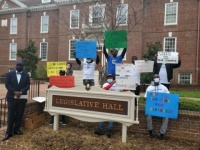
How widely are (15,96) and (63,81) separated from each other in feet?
4.07

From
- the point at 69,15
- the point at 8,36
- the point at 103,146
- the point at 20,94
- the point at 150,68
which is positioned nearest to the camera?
the point at 103,146

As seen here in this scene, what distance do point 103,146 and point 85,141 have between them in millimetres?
490

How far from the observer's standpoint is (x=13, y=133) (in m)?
5.75

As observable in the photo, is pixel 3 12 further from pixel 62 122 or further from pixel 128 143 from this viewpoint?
pixel 128 143

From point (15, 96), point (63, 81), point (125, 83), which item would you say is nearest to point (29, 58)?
point (63, 81)

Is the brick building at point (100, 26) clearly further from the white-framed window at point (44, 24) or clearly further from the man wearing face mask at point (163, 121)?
the man wearing face mask at point (163, 121)

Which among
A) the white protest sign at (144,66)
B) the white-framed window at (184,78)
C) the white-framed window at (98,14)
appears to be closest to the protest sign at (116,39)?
the white protest sign at (144,66)

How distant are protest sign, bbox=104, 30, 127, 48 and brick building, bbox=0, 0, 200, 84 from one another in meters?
2.23

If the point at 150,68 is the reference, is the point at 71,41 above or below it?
above

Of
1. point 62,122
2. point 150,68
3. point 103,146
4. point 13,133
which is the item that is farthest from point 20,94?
point 150,68

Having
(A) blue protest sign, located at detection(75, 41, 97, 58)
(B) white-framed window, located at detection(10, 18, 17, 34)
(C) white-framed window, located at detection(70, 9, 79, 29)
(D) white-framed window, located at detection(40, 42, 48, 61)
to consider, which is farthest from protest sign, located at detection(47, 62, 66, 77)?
(B) white-framed window, located at detection(10, 18, 17, 34)

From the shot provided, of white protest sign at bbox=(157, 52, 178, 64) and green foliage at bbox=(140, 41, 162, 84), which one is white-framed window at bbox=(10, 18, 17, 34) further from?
white protest sign at bbox=(157, 52, 178, 64)

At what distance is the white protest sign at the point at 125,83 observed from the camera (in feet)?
17.6

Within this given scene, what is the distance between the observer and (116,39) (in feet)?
18.9
